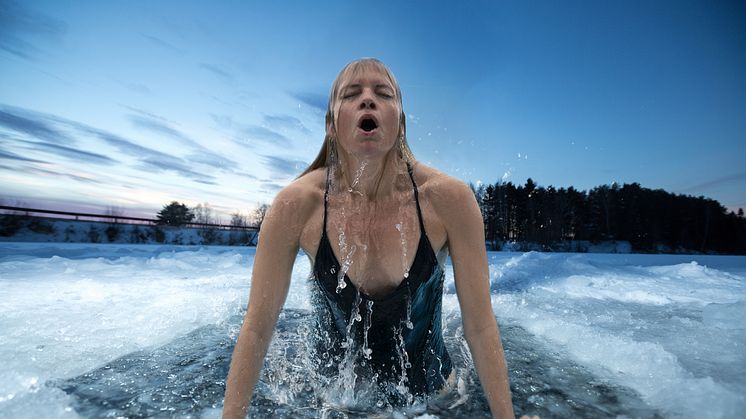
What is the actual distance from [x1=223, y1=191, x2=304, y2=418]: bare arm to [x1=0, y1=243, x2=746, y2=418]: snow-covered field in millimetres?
497

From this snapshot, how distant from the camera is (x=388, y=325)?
1680 millimetres

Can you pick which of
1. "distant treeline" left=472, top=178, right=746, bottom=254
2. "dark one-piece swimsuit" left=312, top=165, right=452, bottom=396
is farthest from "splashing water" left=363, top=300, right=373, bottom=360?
"distant treeline" left=472, top=178, right=746, bottom=254

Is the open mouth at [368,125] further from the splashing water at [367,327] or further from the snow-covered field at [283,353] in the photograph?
the snow-covered field at [283,353]

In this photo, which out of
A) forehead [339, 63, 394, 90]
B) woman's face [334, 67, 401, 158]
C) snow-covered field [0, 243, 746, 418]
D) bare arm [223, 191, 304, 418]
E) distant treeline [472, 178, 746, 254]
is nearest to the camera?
bare arm [223, 191, 304, 418]

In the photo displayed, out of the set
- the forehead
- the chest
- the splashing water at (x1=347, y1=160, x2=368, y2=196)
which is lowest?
the chest

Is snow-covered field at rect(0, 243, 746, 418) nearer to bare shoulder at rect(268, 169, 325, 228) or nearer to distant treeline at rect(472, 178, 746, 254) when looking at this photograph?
bare shoulder at rect(268, 169, 325, 228)

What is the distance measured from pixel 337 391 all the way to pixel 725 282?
7.83 m

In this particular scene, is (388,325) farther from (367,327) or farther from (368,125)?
(368,125)

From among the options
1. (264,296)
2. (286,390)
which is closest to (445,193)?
(264,296)

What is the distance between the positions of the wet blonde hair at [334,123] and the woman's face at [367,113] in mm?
34

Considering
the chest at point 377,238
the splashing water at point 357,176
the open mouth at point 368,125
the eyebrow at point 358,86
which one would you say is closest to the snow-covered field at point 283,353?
the chest at point 377,238

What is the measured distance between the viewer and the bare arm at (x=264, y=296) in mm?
1244

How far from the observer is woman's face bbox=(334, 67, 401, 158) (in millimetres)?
1357

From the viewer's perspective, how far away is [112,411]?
1607mm
